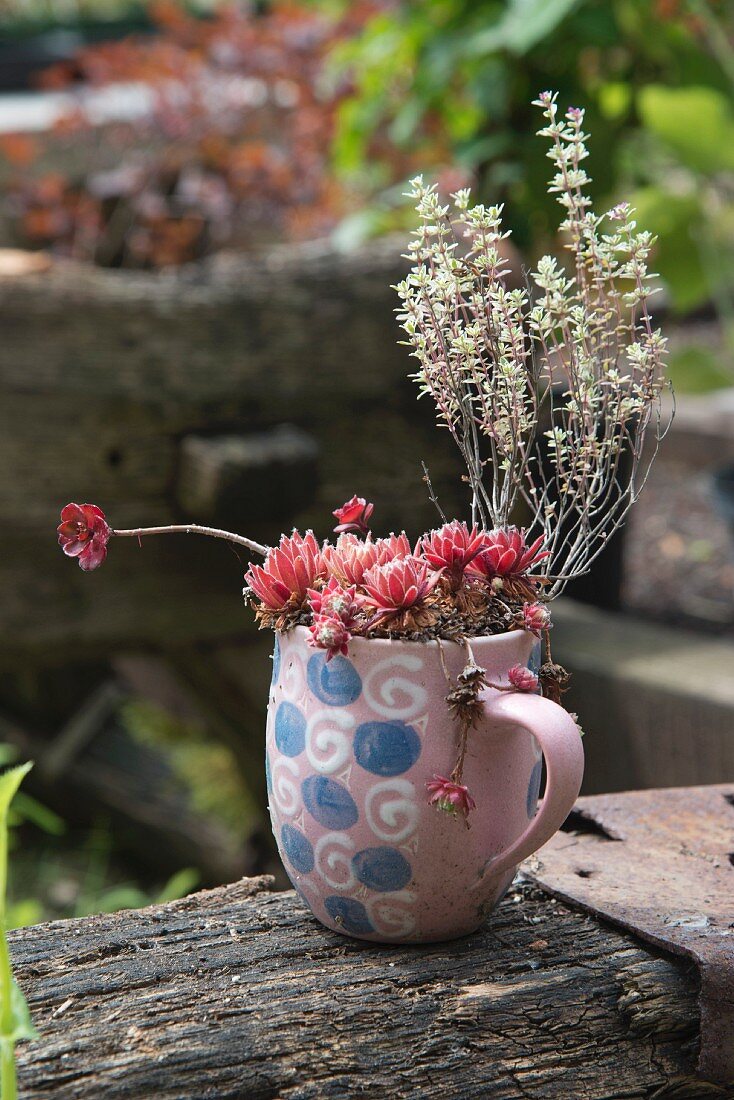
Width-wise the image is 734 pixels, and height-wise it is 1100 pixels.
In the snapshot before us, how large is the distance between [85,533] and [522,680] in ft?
1.19

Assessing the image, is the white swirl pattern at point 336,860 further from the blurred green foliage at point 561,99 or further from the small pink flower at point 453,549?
the blurred green foliage at point 561,99

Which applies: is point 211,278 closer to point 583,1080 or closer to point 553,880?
point 553,880

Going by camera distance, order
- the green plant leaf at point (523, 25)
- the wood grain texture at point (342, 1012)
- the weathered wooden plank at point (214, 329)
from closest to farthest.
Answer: the wood grain texture at point (342, 1012) → the weathered wooden plank at point (214, 329) → the green plant leaf at point (523, 25)

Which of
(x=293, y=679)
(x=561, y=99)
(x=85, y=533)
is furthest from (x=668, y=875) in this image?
(x=561, y=99)

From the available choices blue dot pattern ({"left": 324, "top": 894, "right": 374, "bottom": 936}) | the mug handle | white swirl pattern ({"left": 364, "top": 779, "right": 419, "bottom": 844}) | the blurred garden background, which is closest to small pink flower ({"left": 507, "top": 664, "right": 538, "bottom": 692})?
the mug handle

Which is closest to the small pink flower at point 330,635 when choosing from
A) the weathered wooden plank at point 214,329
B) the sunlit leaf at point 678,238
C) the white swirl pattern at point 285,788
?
the white swirl pattern at point 285,788

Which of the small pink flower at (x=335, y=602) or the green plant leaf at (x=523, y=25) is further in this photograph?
the green plant leaf at (x=523, y=25)

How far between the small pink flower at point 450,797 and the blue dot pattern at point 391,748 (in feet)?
0.11

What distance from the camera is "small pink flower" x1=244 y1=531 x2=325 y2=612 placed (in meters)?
0.98

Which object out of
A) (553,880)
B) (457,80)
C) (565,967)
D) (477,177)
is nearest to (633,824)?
(553,880)

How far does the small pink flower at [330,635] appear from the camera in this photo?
91 cm

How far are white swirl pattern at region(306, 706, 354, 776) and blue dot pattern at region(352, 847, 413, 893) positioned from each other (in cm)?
7

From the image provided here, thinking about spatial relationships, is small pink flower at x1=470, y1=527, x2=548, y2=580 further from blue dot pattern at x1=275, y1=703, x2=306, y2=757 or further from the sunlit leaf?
the sunlit leaf

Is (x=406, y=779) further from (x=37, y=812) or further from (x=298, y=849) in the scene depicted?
(x=37, y=812)
